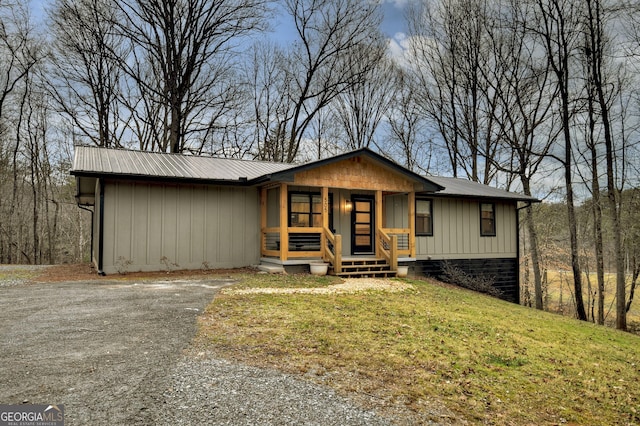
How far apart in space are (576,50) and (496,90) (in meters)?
3.65

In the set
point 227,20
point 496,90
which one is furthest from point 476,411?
point 227,20

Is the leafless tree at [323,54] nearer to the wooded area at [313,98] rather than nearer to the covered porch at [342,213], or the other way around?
the wooded area at [313,98]

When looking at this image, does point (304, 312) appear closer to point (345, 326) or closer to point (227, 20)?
point (345, 326)

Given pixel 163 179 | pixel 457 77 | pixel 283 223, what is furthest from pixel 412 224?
pixel 457 77

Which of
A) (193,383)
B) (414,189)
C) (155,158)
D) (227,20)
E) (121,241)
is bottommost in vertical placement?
(193,383)

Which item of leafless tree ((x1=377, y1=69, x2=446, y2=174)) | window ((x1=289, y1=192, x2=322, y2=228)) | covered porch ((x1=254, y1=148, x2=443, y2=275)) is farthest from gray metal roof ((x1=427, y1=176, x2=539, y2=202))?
Answer: leafless tree ((x1=377, y1=69, x2=446, y2=174))

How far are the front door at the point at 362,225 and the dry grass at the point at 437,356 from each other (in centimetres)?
586

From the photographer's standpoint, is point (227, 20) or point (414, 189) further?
point (227, 20)

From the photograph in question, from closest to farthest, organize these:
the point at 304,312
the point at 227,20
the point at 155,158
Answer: the point at 304,312 < the point at 155,158 < the point at 227,20

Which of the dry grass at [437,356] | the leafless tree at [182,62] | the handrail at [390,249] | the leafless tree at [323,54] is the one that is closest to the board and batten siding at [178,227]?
the handrail at [390,249]

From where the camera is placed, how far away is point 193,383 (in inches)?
134

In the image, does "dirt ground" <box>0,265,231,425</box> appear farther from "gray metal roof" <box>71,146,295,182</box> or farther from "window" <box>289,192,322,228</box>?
"window" <box>289,192,322,228</box>

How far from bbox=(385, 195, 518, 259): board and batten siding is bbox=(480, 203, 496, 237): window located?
5.7 inches

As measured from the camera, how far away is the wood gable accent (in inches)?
447
